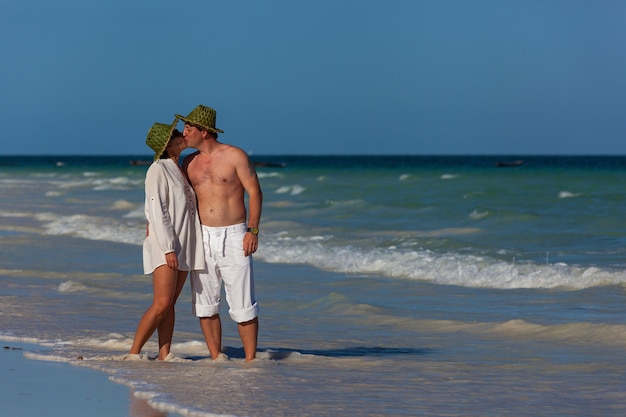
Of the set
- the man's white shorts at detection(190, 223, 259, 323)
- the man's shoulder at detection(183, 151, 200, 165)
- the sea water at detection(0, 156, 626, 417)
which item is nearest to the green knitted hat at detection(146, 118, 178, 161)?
the man's shoulder at detection(183, 151, 200, 165)

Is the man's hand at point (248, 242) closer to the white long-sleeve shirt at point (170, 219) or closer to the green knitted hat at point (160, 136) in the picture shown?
the white long-sleeve shirt at point (170, 219)

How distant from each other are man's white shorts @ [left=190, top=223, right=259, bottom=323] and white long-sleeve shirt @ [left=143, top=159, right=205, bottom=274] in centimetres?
8

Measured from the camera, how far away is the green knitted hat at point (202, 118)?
696 cm

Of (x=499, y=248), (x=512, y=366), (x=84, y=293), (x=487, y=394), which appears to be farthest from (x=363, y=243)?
(x=487, y=394)

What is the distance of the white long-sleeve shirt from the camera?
680 centimetres

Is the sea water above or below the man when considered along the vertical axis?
below

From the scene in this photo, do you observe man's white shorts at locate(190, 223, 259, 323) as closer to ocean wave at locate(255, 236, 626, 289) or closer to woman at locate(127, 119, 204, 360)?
woman at locate(127, 119, 204, 360)

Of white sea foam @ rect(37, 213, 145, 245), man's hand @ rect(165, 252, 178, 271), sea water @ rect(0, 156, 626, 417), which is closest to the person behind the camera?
sea water @ rect(0, 156, 626, 417)

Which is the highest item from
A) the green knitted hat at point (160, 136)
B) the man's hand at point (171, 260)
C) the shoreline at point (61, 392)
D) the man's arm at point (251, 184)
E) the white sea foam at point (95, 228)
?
the green knitted hat at point (160, 136)

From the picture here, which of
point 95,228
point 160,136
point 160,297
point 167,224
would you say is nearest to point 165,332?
point 160,297

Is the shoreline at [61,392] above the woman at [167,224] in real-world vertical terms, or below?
below

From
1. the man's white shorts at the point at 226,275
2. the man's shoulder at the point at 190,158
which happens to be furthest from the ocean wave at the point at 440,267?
the man's shoulder at the point at 190,158

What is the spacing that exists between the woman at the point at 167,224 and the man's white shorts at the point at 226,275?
8 cm

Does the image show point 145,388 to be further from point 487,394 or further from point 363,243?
point 363,243
